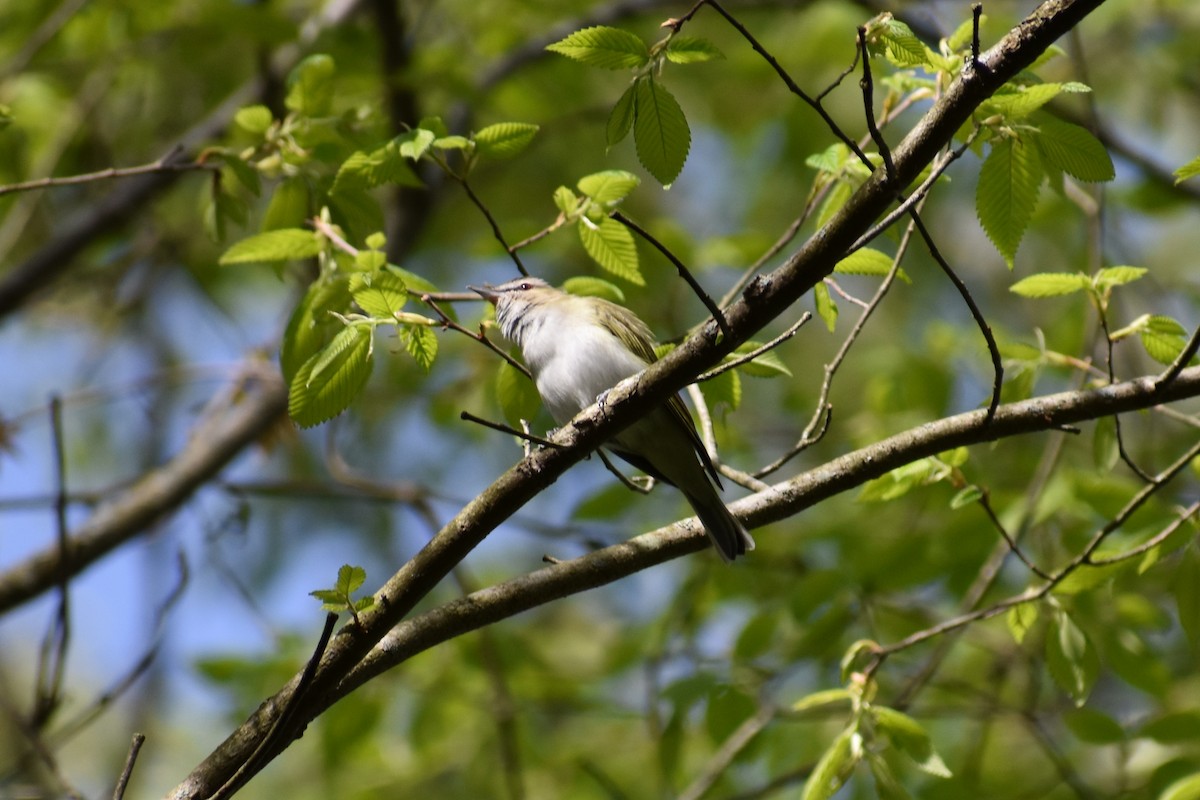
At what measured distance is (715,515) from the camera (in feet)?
13.2

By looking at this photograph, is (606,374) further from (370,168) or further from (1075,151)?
(1075,151)

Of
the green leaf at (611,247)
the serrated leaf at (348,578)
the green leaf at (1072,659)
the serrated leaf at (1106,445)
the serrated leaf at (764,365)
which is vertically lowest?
the green leaf at (1072,659)

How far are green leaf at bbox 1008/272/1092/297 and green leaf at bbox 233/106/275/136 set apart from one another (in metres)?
2.55

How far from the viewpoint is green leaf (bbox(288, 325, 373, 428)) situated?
3.08 metres

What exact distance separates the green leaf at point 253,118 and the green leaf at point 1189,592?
3400 millimetres

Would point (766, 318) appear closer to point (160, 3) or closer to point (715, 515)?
point (715, 515)

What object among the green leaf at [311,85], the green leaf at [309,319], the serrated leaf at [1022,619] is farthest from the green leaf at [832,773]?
the green leaf at [311,85]

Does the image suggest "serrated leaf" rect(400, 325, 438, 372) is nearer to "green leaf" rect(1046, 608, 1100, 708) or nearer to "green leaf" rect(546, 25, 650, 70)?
"green leaf" rect(546, 25, 650, 70)

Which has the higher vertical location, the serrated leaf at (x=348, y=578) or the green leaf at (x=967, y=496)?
the serrated leaf at (x=348, y=578)

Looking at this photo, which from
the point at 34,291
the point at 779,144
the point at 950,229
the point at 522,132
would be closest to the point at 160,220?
the point at 34,291

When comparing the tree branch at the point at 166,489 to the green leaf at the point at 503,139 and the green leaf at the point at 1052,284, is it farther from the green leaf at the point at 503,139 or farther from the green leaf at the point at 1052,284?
the green leaf at the point at 1052,284

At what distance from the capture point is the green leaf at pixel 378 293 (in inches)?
122

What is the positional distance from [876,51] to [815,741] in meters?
4.18

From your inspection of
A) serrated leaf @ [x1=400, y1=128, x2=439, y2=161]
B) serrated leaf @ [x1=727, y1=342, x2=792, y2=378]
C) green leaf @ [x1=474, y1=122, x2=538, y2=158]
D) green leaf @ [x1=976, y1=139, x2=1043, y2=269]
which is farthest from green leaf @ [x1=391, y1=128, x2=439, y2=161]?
green leaf @ [x1=976, y1=139, x2=1043, y2=269]
